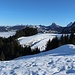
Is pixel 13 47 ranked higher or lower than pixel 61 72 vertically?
lower

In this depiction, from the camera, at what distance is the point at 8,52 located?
74.7 meters

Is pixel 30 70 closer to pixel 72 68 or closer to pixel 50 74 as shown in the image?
pixel 50 74

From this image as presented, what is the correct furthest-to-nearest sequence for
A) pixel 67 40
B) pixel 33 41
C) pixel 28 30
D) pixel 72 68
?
pixel 28 30, pixel 33 41, pixel 67 40, pixel 72 68

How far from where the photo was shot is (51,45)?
248 feet

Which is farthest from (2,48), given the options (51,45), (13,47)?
(51,45)

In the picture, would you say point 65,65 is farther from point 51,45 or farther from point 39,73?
point 51,45

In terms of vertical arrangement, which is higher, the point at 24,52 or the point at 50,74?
the point at 50,74

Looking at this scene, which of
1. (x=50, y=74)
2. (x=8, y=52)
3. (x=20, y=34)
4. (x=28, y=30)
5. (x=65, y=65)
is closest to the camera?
(x=50, y=74)

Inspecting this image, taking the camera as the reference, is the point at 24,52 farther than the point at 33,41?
No

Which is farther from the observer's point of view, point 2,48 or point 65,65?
point 2,48

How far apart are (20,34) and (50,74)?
119325mm

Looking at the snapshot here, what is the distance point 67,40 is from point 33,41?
2992cm

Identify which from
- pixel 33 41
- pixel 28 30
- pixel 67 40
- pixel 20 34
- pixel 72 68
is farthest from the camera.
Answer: pixel 28 30

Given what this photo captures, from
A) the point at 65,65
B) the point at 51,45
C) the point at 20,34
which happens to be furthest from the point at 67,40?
the point at 65,65
